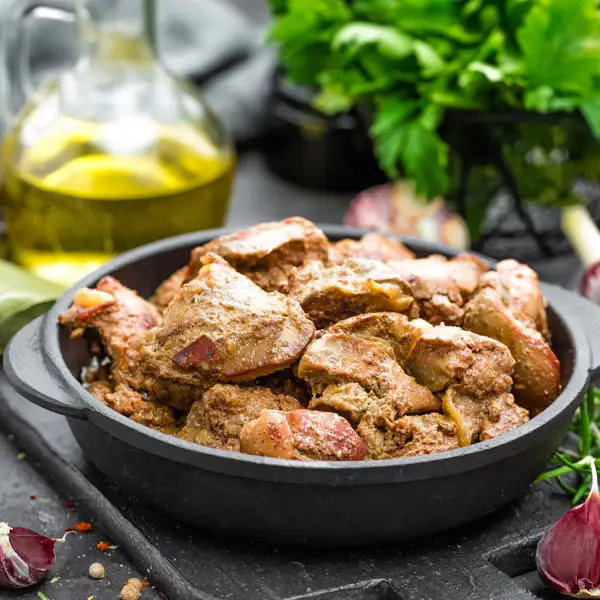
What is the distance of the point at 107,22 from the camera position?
2666 millimetres

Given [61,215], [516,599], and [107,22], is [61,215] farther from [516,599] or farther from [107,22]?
[516,599]

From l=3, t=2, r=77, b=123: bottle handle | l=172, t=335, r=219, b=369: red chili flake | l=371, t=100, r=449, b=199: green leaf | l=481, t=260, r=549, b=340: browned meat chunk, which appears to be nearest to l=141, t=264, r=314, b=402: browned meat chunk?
l=172, t=335, r=219, b=369: red chili flake

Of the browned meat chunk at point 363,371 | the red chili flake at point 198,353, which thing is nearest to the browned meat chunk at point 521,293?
the browned meat chunk at point 363,371

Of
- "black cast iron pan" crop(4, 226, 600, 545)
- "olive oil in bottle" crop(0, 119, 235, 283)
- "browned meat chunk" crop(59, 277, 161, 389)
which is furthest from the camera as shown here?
"olive oil in bottle" crop(0, 119, 235, 283)

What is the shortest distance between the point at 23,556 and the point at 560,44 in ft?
5.98

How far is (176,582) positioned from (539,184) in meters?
1.90

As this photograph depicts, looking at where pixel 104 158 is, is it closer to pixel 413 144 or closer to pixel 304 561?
pixel 413 144

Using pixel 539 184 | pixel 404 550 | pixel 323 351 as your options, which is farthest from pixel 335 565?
pixel 539 184

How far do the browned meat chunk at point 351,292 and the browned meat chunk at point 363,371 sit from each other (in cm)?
8

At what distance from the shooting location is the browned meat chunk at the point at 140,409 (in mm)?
1719

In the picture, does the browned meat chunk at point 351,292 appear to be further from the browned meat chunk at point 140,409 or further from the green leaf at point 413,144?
the green leaf at point 413,144

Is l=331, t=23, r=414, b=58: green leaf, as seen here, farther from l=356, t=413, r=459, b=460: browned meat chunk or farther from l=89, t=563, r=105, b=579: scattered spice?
l=89, t=563, r=105, b=579: scattered spice

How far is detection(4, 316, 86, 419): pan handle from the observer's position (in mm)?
1641

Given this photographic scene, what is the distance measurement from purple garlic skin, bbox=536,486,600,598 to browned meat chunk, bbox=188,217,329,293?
2.08 feet
